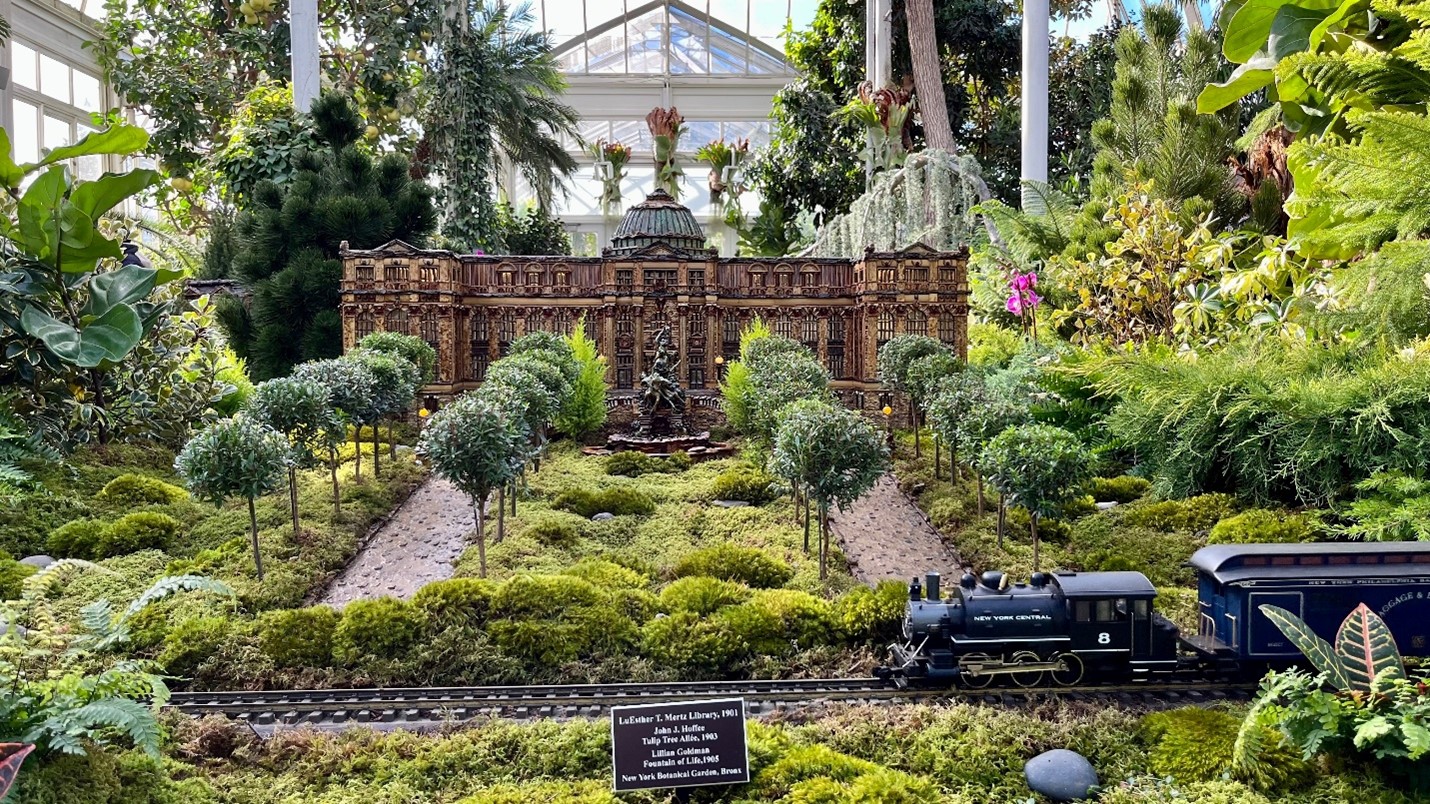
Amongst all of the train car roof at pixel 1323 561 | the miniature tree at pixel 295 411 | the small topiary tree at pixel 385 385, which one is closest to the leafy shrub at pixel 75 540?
the miniature tree at pixel 295 411

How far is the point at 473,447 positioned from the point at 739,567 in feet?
10.1

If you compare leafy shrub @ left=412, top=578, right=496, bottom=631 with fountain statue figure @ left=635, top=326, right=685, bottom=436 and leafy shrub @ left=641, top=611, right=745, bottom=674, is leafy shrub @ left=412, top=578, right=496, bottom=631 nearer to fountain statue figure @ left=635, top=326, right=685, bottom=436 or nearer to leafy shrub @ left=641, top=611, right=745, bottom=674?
leafy shrub @ left=641, top=611, right=745, bottom=674

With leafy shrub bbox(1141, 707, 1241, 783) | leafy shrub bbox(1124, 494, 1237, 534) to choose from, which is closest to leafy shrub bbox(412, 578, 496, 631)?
leafy shrub bbox(1141, 707, 1241, 783)

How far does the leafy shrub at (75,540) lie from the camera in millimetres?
11438

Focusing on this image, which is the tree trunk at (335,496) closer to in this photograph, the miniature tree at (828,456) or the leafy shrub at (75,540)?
the leafy shrub at (75,540)

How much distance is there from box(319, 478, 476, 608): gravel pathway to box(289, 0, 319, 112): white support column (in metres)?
11.2

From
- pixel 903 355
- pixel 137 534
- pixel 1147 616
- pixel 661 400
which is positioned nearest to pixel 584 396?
pixel 661 400

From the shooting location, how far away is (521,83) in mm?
26609

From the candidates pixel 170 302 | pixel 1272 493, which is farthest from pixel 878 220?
pixel 170 302

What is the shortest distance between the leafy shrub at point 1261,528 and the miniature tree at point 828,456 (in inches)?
139

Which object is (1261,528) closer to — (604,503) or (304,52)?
(604,503)

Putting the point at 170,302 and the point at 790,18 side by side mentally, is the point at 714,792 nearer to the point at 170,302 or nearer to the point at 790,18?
the point at 170,302

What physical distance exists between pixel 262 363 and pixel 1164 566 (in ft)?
57.2

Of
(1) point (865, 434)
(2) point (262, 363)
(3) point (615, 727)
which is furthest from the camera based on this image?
(2) point (262, 363)
